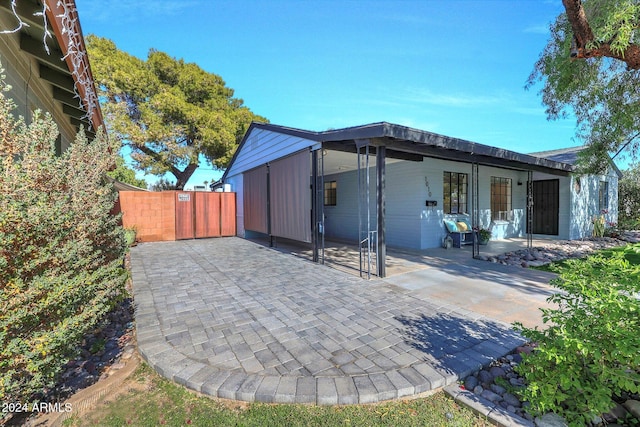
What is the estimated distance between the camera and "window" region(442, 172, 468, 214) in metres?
9.44

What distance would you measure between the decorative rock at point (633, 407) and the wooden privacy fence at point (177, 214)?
1225cm

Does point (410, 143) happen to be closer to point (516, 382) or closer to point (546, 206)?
point (516, 382)

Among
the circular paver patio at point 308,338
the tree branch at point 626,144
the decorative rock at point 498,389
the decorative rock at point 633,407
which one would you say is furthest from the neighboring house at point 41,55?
the tree branch at point 626,144

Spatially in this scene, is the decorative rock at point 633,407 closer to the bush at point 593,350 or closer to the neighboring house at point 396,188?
the bush at point 593,350

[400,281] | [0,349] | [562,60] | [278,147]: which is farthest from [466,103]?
[0,349]

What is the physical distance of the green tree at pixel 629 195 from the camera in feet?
46.5

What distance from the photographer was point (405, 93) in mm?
11258

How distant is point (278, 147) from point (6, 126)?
276 inches

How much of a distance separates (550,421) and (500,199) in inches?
442

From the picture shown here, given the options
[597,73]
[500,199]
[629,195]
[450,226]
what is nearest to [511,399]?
[450,226]

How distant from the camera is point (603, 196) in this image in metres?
12.6

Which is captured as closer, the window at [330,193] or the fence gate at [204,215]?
the fence gate at [204,215]

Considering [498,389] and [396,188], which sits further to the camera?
[396,188]

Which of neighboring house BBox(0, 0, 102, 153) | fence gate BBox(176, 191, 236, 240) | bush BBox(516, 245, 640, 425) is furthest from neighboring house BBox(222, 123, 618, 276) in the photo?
neighboring house BBox(0, 0, 102, 153)
